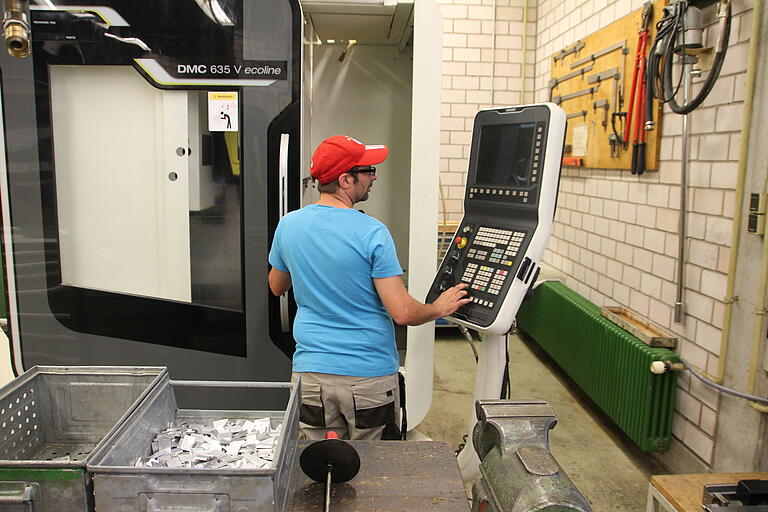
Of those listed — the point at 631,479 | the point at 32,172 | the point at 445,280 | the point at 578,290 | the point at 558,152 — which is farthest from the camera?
the point at 578,290

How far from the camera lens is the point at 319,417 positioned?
191 centimetres

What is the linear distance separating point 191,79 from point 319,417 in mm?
1312

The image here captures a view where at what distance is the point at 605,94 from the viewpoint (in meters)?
3.64

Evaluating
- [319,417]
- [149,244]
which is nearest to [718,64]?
[319,417]

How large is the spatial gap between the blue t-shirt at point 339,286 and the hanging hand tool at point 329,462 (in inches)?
25.6

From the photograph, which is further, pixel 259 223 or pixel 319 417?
pixel 259 223

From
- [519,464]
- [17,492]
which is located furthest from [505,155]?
[17,492]

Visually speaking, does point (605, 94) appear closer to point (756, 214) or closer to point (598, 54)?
point (598, 54)

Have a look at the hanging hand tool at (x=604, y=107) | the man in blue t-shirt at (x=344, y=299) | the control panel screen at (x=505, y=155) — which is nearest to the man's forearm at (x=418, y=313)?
the man in blue t-shirt at (x=344, y=299)

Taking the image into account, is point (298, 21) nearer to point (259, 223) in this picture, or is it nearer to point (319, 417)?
point (259, 223)

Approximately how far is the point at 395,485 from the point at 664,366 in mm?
1977

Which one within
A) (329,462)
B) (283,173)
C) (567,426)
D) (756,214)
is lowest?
(567,426)

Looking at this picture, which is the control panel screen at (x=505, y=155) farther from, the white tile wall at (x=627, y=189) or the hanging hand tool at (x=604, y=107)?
the hanging hand tool at (x=604, y=107)

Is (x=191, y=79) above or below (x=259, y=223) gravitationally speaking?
above
